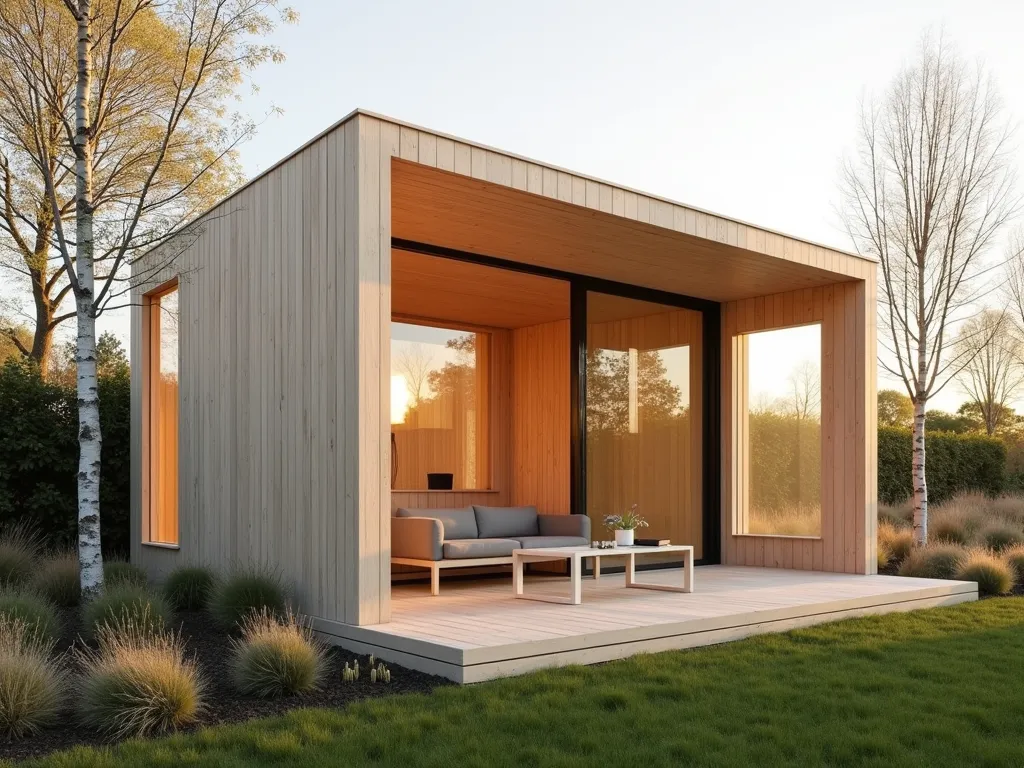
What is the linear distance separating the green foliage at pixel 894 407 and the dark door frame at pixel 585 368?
24.4m

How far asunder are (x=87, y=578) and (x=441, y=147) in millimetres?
3823

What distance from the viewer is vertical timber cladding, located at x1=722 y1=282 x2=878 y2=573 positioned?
360 inches

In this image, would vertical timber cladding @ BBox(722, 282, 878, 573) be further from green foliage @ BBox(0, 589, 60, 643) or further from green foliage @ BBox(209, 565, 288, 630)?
green foliage @ BBox(0, 589, 60, 643)

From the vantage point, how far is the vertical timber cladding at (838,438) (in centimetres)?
913

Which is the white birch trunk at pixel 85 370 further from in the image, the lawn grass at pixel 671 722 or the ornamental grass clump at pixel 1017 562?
the ornamental grass clump at pixel 1017 562

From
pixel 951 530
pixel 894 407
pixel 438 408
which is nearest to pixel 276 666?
pixel 438 408

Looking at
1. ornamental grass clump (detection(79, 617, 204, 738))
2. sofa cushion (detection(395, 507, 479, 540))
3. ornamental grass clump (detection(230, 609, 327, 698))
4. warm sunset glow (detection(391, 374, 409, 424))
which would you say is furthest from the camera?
warm sunset glow (detection(391, 374, 409, 424))

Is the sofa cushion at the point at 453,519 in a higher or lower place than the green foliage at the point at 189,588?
higher

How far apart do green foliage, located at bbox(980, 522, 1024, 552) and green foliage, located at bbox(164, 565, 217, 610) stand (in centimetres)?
820

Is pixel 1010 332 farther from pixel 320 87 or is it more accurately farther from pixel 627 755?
pixel 627 755

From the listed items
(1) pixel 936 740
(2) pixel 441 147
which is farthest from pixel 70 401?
(1) pixel 936 740

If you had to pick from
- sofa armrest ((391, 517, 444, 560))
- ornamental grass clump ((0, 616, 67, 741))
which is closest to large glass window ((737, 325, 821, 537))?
sofa armrest ((391, 517, 444, 560))

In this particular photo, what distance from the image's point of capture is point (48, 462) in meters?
9.65

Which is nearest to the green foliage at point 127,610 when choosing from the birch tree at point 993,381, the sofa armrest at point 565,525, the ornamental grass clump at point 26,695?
the ornamental grass clump at point 26,695
